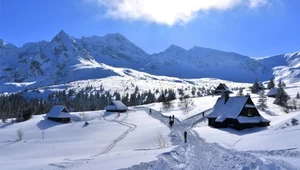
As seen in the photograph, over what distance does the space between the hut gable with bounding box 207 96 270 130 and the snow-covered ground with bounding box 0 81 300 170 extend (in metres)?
2.50

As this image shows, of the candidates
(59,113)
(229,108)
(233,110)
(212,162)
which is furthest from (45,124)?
(212,162)

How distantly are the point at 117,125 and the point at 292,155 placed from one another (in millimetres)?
52212

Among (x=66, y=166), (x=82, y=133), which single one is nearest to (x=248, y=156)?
(x=66, y=166)

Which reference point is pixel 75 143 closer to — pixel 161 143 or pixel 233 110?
pixel 161 143

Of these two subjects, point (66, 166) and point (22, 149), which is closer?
point (66, 166)

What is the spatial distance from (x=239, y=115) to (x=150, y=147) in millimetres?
21486

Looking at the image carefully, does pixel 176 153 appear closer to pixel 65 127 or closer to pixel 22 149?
pixel 22 149

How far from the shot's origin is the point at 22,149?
47.2m

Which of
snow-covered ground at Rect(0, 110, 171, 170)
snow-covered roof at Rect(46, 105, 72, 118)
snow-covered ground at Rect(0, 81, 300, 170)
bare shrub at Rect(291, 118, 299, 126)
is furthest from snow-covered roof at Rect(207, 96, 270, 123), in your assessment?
snow-covered roof at Rect(46, 105, 72, 118)

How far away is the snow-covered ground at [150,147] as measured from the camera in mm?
20828

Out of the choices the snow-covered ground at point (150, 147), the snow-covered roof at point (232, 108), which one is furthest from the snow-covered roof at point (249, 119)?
the snow-covered ground at point (150, 147)

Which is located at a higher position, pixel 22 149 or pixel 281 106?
pixel 281 106

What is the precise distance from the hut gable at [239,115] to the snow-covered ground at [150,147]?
2503 millimetres

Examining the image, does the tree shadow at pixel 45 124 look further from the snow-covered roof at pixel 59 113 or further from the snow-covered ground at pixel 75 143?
the snow-covered roof at pixel 59 113
